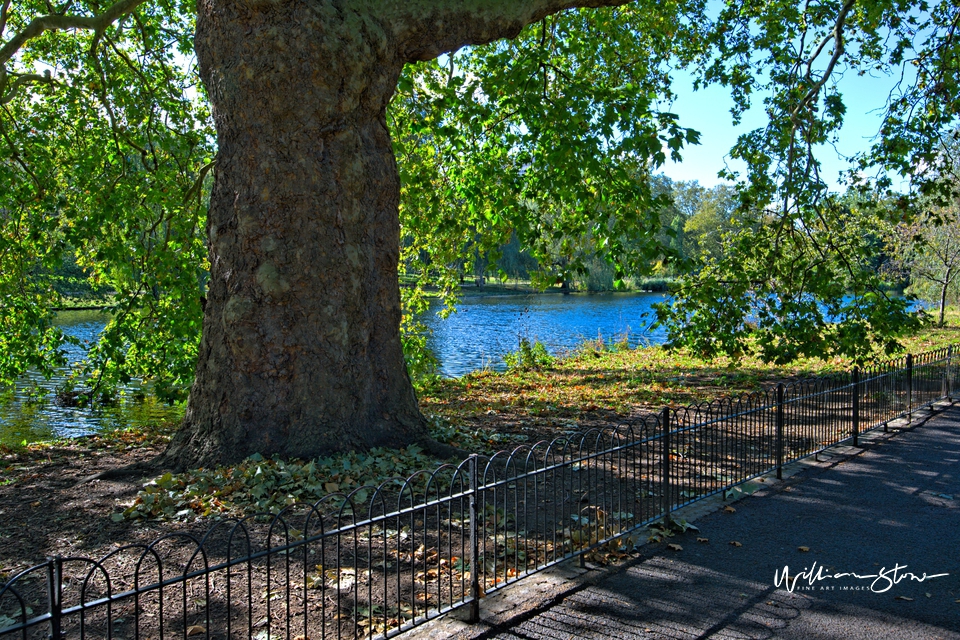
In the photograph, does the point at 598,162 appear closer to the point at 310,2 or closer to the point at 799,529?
the point at 310,2

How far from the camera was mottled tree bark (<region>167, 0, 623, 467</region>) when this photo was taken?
7.80 metres

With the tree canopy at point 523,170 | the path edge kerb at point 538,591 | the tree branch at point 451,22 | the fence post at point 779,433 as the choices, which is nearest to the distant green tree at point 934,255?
the tree canopy at point 523,170

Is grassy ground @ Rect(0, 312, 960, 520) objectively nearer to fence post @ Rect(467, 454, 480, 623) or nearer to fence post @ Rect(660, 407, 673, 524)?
fence post @ Rect(467, 454, 480, 623)

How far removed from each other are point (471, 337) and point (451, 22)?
24582mm

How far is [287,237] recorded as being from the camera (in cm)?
790

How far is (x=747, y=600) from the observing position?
529 centimetres

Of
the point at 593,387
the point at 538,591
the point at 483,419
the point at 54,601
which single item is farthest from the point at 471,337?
the point at 54,601

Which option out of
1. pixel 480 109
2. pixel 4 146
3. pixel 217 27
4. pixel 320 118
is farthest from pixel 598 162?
pixel 4 146

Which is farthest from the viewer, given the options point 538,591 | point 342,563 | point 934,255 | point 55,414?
point 934,255

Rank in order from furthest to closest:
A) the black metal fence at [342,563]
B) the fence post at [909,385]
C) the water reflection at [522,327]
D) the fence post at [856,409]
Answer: the water reflection at [522,327], the fence post at [909,385], the fence post at [856,409], the black metal fence at [342,563]

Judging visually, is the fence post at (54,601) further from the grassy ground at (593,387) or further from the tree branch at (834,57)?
the tree branch at (834,57)

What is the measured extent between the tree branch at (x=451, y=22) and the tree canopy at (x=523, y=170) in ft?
5.31

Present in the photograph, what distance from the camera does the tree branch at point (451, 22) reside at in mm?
8428

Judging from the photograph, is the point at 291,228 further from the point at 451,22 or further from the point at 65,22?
the point at 65,22
